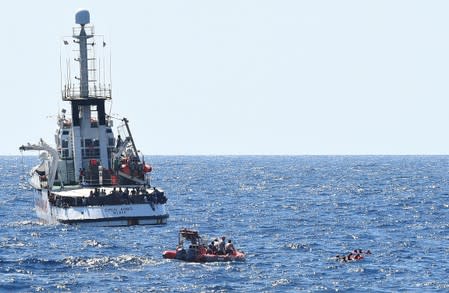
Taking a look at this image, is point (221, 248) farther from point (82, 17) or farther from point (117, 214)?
point (82, 17)

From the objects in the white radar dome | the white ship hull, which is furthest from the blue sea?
the white radar dome

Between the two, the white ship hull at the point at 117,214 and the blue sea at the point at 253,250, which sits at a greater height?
the white ship hull at the point at 117,214

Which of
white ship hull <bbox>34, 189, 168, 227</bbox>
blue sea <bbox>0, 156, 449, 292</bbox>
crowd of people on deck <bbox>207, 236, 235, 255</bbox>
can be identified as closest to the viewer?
blue sea <bbox>0, 156, 449, 292</bbox>

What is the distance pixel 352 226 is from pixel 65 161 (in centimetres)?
2860

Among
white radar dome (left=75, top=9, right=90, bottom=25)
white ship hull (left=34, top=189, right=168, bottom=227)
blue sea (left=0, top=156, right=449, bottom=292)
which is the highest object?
white radar dome (left=75, top=9, right=90, bottom=25)

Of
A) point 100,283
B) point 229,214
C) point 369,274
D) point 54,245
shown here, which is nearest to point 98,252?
point 54,245

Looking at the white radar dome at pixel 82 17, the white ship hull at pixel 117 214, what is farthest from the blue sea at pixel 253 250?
the white radar dome at pixel 82 17

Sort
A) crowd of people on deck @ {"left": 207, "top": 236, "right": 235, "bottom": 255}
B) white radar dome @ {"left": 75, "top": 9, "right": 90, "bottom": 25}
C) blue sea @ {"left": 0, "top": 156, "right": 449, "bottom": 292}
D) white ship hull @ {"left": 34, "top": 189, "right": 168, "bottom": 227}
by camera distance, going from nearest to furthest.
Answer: blue sea @ {"left": 0, "top": 156, "right": 449, "bottom": 292}, crowd of people on deck @ {"left": 207, "top": 236, "right": 235, "bottom": 255}, white ship hull @ {"left": 34, "top": 189, "right": 168, "bottom": 227}, white radar dome @ {"left": 75, "top": 9, "right": 90, "bottom": 25}

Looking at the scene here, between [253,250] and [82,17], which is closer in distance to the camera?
[253,250]

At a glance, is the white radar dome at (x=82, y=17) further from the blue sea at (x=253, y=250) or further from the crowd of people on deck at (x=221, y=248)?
the crowd of people on deck at (x=221, y=248)

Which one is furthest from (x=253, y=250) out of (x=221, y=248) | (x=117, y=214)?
(x=117, y=214)

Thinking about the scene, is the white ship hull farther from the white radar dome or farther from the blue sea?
the white radar dome

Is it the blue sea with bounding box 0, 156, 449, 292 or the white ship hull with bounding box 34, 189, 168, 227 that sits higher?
the white ship hull with bounding box 34, 189, 168, 227

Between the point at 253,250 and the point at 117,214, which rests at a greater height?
the point at 117,214
